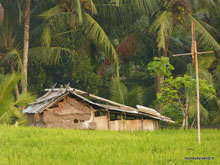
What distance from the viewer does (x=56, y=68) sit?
2339 centimetres

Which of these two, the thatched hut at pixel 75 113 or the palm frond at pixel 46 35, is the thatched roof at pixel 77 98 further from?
the palm frond at pixel 46 35

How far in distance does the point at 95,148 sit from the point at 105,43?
1008cm

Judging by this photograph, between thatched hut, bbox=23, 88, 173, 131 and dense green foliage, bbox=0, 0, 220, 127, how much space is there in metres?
3.09

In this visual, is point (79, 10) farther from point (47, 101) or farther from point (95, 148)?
point (95, 148)

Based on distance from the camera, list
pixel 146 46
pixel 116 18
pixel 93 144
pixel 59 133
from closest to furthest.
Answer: pixel 93 144, pixel 59 133, pixel 116 18, pixel 146 46

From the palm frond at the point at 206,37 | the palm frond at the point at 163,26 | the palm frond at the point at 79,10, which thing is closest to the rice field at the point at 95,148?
the palm frond at the point at 79,10

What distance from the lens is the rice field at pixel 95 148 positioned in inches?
364

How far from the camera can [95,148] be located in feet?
35.2

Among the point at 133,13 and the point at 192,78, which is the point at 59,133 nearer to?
the point at 192,78

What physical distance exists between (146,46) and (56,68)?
4.69 m

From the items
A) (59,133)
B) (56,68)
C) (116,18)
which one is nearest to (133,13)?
(116,18)

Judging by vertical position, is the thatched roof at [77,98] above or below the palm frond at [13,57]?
below

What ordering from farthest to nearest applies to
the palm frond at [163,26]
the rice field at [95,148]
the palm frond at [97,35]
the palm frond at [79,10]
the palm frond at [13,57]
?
1. the palm frond at [97,35]
2. the palm frond at [13,57]
3. the palm frond at [163,26]
4. the palm frond at [79,10]
5. the rice field at [95,148]

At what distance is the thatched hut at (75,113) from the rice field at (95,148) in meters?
2.15
